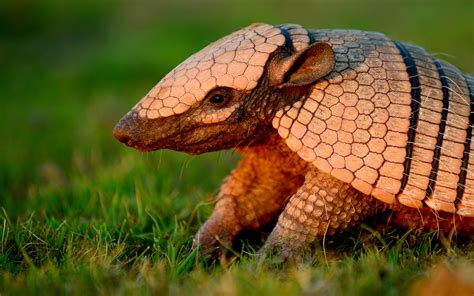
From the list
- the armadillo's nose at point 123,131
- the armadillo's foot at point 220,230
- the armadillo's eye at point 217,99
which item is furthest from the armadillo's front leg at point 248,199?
the armadillo's nose at point 123,131

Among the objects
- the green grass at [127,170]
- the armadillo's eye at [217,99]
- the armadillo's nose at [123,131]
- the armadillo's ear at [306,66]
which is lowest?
the green grass at [127,170]

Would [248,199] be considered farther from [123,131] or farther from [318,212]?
[123,131]

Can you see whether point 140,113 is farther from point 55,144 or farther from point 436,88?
point 55,144

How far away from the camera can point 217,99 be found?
3557 mm

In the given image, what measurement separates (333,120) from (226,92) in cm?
63

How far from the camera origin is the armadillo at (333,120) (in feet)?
11.1

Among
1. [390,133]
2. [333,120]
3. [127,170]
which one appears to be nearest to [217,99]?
[333,120]

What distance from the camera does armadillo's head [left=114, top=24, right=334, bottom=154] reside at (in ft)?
11.5

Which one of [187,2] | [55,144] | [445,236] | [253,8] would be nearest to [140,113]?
[445,236]

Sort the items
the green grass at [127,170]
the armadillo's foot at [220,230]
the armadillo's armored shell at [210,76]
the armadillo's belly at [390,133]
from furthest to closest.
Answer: the armadillo's foot at [220,230] < the armadillo's armored shell at [210,76] < the armadillo's belly at [390,133] < the green grass at [127,170]

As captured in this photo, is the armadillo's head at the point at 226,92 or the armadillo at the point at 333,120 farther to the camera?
Result: the armadillo's head at the point at 226,92

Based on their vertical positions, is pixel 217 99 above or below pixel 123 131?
above

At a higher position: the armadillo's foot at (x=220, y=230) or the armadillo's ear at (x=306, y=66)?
the armadillo's ear at (x=306, y=66)

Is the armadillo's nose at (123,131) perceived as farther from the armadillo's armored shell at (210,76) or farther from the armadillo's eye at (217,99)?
the armadillo's eye at (217,99)
